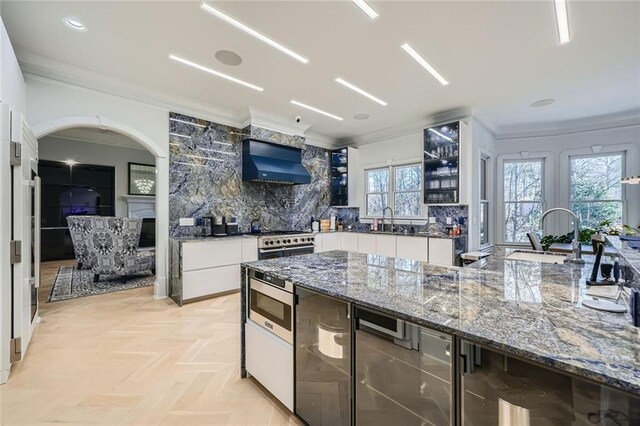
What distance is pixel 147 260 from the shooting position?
4.94 metres

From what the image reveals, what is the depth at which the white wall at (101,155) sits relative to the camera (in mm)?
6707

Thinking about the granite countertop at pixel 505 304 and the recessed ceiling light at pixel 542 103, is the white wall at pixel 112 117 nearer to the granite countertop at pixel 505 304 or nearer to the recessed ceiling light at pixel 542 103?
the granite countertop at pixel 505 304

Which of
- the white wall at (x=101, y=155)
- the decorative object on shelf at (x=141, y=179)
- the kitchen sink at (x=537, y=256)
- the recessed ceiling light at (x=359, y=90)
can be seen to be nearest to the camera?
the kitchen sink at (x=537, y=256)

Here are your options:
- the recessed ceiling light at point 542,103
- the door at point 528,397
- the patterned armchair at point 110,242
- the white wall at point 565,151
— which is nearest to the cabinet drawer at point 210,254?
the patterned armchair at point 110,242

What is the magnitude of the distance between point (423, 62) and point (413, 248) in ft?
9.12

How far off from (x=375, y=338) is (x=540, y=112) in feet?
16.7

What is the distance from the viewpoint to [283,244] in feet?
15.3

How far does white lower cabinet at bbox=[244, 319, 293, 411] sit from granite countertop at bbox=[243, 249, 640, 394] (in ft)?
1.42

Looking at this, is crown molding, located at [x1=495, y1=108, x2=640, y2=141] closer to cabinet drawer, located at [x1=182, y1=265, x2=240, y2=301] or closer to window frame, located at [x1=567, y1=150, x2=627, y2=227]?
window frame, located at [x1=567, y1=150, x2=627, y2=227]

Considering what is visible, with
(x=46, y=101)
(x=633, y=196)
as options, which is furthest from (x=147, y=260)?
(x=633, y=196)

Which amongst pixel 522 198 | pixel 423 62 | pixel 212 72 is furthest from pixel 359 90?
pixel 522 198

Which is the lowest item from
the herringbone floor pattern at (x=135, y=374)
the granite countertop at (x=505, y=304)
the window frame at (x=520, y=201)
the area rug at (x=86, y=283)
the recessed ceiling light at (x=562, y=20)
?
the herringbone floor pattern at (x=135, y=374)

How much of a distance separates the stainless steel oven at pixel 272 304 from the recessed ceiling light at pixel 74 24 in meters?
2.70

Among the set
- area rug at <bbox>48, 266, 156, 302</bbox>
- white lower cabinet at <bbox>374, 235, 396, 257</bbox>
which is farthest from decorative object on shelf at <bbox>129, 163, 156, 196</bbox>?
white lower cabinet at <bbox>374, 235, 396, 257</bbox>
